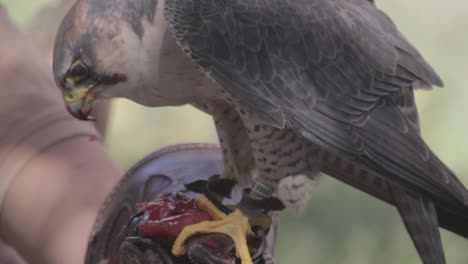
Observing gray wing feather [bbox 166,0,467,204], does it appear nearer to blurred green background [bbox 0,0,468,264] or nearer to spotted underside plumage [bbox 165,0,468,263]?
spotted underside plumage [bbox 165,0,468,263]

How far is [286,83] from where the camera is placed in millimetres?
793

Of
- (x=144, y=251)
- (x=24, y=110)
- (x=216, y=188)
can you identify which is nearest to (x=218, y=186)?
(x=216, y=188)

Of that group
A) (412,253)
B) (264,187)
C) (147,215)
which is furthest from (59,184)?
(412,253)

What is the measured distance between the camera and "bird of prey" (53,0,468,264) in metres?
0.75

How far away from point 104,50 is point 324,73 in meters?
0.24

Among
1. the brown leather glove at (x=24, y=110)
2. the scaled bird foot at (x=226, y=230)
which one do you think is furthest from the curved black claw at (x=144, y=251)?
the brown leather glove at (x=24, y=110)

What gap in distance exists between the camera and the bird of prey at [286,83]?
0.75m

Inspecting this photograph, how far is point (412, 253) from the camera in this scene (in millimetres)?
1952

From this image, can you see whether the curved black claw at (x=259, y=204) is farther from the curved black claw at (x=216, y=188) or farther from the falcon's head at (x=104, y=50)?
the falcon's head at (x=104, y=50)

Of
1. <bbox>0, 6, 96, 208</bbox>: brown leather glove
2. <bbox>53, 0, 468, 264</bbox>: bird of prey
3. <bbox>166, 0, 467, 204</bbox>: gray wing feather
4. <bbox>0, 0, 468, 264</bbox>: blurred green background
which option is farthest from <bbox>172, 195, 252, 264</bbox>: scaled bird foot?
<bbox>0, 0, 468, 264</bbox>: blurred green background

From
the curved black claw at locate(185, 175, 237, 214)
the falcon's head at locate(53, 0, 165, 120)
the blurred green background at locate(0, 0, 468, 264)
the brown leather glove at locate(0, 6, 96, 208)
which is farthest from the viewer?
the blurred green background at locate(0, 0, 468, 264)

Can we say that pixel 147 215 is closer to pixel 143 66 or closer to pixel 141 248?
pixel 141 248

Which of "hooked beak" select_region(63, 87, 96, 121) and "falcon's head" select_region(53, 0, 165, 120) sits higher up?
"falcon's head" select_region(53, 0, 165, 120)

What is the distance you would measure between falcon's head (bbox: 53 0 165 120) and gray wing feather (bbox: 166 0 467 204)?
36 millimetres
